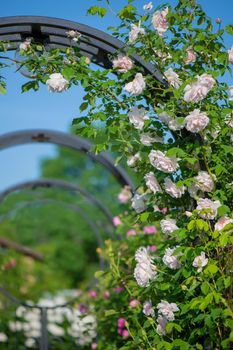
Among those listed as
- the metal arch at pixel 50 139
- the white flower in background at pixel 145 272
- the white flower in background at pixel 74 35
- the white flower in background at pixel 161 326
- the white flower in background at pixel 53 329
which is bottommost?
the white flower in background at pixel 161 326

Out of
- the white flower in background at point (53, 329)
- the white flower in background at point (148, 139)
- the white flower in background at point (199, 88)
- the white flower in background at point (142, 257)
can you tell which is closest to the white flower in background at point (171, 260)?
the white flower in background at point (142, 257)

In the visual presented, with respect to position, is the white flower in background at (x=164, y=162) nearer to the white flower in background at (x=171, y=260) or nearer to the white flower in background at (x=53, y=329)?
the white flower in background at (x=171, y=260)

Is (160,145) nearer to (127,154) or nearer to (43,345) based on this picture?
(127,154)

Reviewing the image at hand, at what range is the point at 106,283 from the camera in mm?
5125

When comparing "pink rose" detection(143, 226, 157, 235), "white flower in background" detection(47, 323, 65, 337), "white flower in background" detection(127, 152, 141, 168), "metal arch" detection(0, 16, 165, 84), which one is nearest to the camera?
"metal arch" detection(0, 16, 165, 84)

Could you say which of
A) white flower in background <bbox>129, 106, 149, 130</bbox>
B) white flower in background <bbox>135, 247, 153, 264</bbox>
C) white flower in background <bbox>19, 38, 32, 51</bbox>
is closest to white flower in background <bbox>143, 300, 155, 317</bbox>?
white flower in background <bbox>135, 247, 153, 264</bbox>

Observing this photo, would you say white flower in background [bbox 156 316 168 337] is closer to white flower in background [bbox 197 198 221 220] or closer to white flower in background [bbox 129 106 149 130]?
white flower in background [bbox 197 198 221 220]

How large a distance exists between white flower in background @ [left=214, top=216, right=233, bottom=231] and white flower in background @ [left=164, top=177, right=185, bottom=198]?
0.81 feet

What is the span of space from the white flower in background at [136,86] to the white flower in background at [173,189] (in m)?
0.44

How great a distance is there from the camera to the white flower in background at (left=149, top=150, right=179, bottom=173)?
9.25 ft

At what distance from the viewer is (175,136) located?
3041 mm

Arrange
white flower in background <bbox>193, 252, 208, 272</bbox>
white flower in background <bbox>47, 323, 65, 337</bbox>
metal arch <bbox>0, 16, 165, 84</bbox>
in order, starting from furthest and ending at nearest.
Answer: white flower in background <bbox>47, 323, 65, 337</bbox>, metal arch <bbox>0, 16, 165, 84</bbox>, white flower in background <bbox>193, 252, 208, 272</bbox>

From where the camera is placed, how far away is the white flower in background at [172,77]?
2971 millimetres

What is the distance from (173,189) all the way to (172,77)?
547mm
